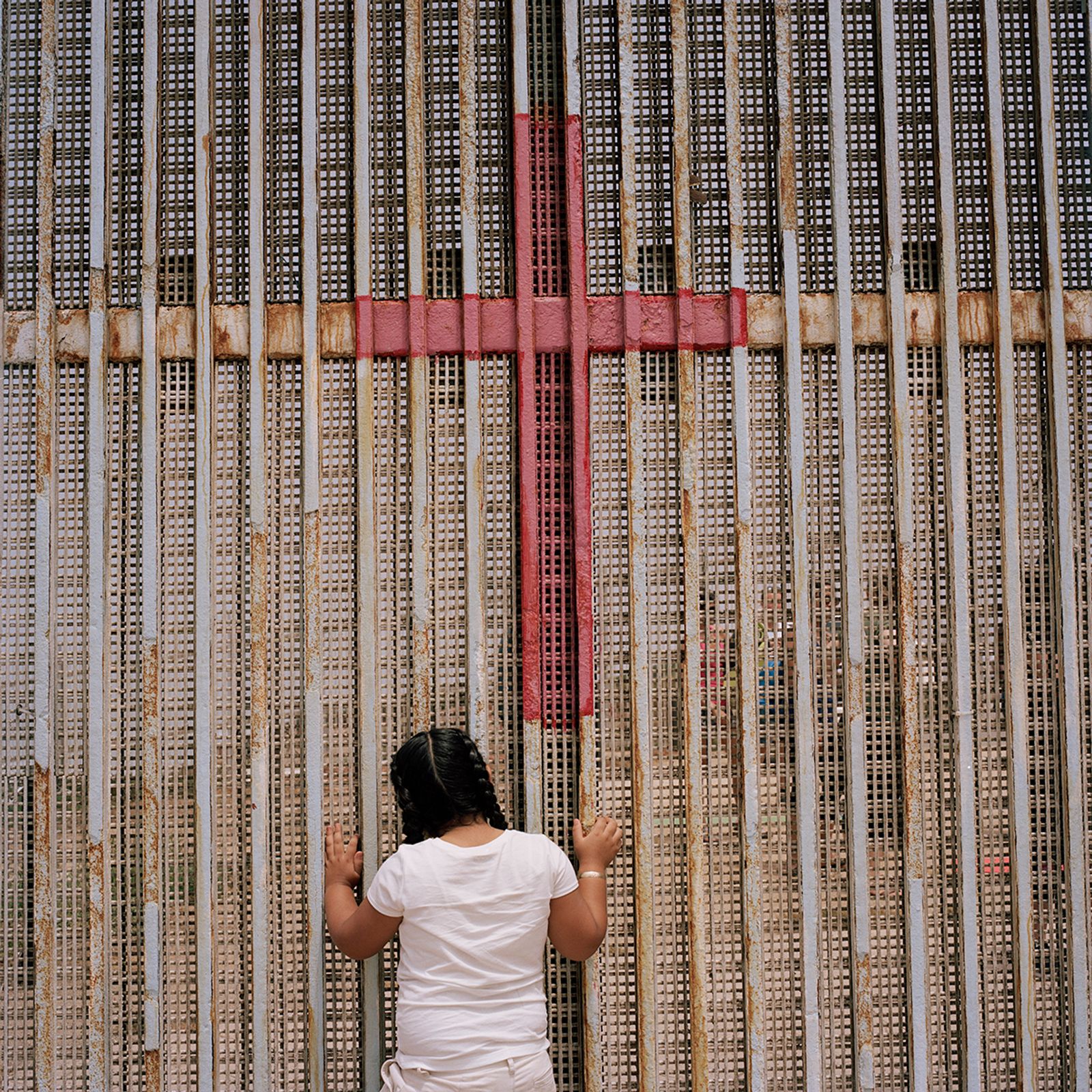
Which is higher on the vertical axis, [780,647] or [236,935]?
[780,647]

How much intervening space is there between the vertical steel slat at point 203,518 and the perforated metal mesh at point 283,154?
18 cm

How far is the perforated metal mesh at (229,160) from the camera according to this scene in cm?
304

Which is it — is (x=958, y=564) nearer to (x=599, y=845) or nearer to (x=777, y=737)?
(x=777, y=737)

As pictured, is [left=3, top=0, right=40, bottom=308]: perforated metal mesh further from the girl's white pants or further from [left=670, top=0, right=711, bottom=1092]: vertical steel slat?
the girl's white pants

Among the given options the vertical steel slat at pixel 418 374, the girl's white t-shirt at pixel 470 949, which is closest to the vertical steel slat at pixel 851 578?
the girl's white t-shirt at pixel 470 949

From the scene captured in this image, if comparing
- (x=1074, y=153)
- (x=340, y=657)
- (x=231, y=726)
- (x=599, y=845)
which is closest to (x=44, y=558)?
(x=231, y=726)

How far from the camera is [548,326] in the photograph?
9.82ft

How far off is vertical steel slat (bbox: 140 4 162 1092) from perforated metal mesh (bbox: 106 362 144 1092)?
0.10 feet

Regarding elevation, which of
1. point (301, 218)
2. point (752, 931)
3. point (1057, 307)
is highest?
point (301, 218)

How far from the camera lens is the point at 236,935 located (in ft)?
9.53

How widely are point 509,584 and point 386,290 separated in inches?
→ 38.6

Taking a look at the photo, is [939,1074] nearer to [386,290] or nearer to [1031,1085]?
[1031,1085]

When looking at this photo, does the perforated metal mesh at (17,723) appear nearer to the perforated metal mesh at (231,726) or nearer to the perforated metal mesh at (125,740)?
the perforated metal mesh at (125,740)

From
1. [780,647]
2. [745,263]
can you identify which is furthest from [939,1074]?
[745,263]
